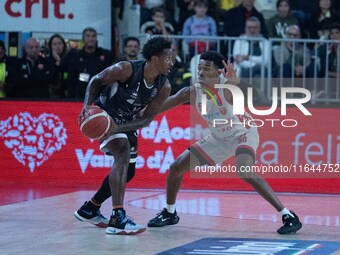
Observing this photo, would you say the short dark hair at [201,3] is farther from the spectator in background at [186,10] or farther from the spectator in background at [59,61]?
the spectator in background at [59,61]

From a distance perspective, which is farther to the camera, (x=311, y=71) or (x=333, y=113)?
(x=311, y=71)

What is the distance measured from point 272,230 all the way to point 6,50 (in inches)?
271

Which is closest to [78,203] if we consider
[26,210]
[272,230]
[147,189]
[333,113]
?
[26,210]

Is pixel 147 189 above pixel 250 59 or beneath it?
beneath

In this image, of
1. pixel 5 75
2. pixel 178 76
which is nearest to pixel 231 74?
pixel 178 76

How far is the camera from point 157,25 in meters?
14.9

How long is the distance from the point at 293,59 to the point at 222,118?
481 centimetres

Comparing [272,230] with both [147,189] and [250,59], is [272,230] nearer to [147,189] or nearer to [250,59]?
[147,189]

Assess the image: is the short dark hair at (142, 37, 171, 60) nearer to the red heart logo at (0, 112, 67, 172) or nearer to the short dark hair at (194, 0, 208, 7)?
the red heart logo at (0, 112, 67, 172)

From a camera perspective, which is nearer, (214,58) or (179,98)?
(214,58)

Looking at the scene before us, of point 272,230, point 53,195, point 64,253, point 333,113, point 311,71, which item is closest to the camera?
point 64,253

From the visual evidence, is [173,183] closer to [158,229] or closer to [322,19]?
[158,229]

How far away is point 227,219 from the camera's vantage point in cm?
1022

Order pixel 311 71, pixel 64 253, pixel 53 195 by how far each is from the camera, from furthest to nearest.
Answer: pixel 311 71
pixel 53 195
pixel 64 253
